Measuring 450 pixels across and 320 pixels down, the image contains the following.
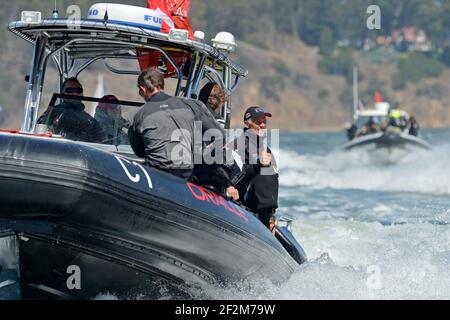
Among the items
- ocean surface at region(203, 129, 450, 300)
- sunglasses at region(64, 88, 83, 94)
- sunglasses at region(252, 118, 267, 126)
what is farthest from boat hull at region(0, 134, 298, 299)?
sunglasses at region(64, 88, 83, 94)

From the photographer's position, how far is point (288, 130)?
92750 millimetres

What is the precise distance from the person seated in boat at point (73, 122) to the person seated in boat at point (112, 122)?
0.04 meters

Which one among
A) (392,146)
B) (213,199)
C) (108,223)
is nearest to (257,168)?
(213,199)

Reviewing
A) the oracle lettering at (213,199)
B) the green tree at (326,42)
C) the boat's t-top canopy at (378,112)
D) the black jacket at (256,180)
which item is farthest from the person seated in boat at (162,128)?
the green tree at (326,42)

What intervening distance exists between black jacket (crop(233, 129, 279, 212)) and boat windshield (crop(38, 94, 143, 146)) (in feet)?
2.83

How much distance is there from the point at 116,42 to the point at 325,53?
335ft

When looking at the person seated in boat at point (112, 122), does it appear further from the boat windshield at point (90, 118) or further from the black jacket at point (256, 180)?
the black jacket at point (256, 180)

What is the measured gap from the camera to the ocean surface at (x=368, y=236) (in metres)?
7.40

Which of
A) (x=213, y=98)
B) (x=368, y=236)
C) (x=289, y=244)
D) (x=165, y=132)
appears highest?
(x=213, y=98)

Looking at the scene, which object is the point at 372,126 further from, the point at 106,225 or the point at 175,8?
the point at 106,225

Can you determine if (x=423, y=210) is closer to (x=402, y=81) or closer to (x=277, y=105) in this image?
(x=277, y=105)

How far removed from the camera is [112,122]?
292 inches

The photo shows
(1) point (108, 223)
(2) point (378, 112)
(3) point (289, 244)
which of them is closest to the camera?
(1) point (108, 223)

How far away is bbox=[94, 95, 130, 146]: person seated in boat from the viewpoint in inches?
291
